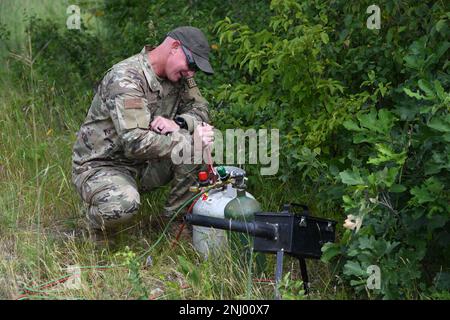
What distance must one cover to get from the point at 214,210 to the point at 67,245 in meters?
0.95

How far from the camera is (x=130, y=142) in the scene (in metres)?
5.77

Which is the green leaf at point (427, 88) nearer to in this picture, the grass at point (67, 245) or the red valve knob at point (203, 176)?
the grass at point (67, 245)

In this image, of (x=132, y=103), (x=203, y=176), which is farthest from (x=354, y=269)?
(x=132, y=103)

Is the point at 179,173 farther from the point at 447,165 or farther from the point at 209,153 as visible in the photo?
the point at 447,165

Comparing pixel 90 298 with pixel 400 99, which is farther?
pixel 400 99

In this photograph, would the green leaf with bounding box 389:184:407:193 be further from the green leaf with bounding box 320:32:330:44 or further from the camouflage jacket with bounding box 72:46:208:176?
the camouflage jacket with bounding box 72:46:208:176

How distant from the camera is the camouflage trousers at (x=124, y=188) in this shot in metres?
5.83

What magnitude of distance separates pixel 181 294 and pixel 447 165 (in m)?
1.56

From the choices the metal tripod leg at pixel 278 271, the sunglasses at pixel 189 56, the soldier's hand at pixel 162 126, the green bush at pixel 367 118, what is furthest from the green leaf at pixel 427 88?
the soldier's hand at pixel 162 126

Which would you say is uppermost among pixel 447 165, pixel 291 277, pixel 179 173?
pixel 447 165

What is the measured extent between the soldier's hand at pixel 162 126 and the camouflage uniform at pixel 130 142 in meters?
0.06

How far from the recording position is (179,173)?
6.29 meters

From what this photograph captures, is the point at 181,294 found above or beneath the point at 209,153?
beneath

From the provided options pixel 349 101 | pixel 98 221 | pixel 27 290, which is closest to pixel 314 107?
pixel 349 101
